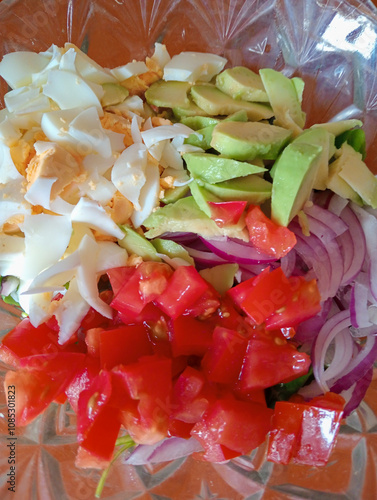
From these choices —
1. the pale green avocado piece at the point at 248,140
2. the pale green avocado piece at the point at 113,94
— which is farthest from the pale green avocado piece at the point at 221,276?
the pale green avocado piece at the point at 113,94

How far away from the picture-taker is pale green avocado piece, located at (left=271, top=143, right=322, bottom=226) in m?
1.26

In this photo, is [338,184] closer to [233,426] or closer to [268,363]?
[268,363]

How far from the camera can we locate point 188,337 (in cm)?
135

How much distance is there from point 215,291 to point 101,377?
1.43 ft

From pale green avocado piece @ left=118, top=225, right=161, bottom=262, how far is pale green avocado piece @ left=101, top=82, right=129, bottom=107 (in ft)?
1.52

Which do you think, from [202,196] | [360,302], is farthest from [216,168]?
[360,302]

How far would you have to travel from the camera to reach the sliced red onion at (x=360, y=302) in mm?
1492

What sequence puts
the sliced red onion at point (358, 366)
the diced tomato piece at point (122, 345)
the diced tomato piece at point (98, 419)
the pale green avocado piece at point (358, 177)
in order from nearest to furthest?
the diced tomato piece at point (98, 419) < the diced tomato piece at point (122, 345) < the pale green avocado piece at point (358, 177) < the sliced red onion at point (358, 366)

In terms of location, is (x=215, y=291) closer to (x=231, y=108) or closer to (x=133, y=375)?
(x=133, y=375)

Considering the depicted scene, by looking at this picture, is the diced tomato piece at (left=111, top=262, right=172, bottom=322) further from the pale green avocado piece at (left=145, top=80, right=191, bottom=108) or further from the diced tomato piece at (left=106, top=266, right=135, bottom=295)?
the pale green avocado piece at (left=145, top=80, right=191, bottom=108)

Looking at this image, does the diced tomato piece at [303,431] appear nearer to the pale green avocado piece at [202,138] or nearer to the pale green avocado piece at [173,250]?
the pale green avocado piece at [173,250]

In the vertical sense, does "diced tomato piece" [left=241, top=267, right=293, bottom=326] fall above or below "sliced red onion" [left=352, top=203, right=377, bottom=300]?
below

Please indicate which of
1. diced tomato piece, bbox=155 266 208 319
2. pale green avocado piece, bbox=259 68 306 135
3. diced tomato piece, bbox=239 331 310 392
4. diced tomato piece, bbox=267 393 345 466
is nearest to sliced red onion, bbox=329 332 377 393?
diced tomato piece, bbox=267 393 345 466

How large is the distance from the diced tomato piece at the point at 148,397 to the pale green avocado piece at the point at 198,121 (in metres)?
0.82
